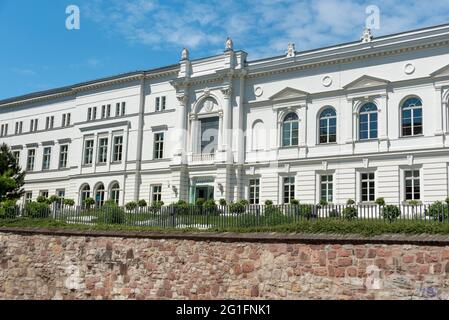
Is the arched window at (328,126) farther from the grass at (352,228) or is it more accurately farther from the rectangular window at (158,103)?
the grass at (352,228)

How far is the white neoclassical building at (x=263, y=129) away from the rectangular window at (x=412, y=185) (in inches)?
2.7

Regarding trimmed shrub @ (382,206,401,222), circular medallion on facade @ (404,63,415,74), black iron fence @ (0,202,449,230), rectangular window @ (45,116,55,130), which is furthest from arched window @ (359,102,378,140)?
rectangular window @ (45,116,55,130)

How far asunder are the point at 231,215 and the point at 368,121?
56.2 feet

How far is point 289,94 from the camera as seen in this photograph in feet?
124

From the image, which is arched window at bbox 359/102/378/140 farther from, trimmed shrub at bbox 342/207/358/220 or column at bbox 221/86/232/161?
trimmed shrub at bbox 342/207/358/220

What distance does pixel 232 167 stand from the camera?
1543 inches

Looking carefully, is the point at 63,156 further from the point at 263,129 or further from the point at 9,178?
the point at 263,129

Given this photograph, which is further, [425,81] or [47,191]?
[47,191]

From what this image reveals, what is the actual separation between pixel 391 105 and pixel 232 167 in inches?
474

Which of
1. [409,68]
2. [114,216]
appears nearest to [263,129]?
[409,68]

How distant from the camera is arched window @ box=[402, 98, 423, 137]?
3275 cm

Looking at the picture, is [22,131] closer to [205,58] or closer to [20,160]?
[20,160]

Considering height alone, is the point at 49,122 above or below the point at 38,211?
above

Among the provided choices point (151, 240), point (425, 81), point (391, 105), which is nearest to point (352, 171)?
point (391, 105)
